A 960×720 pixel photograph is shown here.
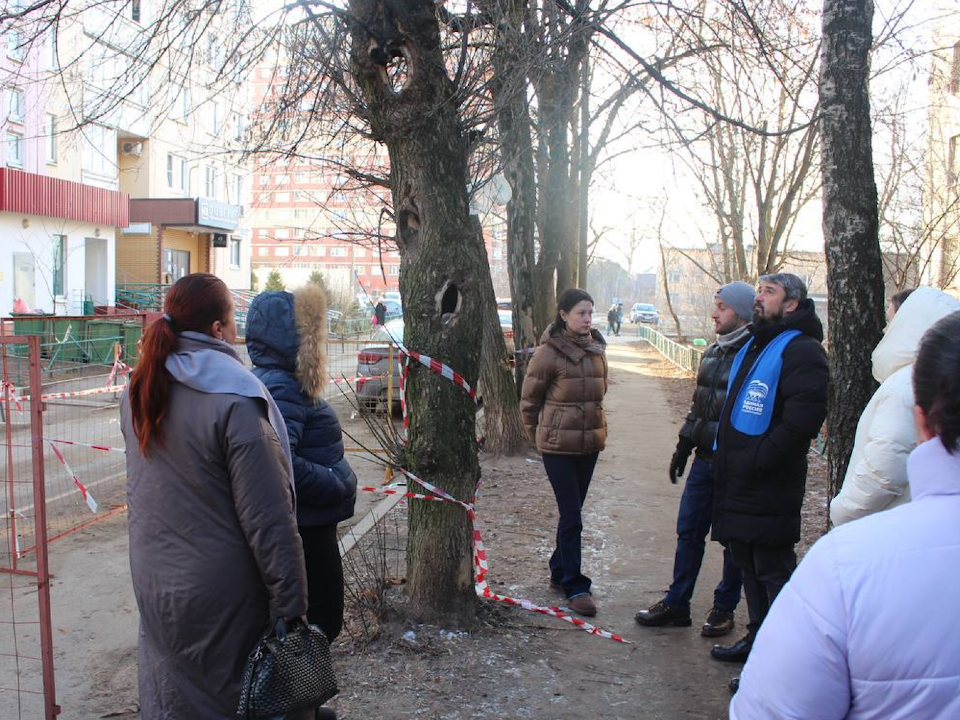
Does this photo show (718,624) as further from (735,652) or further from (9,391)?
(9,391)

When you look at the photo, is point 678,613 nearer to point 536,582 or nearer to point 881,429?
point 536,582

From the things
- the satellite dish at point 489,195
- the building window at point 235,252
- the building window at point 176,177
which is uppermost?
the building window at point 176,177

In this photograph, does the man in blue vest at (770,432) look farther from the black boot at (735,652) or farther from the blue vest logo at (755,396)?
the black boot at (735,652)

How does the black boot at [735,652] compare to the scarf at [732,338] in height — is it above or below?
below

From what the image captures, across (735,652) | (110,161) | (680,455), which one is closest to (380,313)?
(110,161)

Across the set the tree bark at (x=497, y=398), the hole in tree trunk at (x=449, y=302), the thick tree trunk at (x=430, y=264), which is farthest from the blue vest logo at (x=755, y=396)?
the tree bark at (x=497, y=398)

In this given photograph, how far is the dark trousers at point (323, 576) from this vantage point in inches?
152

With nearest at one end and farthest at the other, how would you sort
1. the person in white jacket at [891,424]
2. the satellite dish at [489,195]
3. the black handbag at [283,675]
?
the black handbag at [283,675] → the person in white jacket at [891,424] → the satellite dish at [489,195]

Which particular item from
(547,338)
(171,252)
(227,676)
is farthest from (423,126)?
(171,252)

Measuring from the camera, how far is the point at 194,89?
21.8 ft

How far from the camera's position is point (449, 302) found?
4.82 meters

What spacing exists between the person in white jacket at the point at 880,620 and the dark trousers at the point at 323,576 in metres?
2.70

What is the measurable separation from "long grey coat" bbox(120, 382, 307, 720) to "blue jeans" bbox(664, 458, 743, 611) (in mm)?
3029

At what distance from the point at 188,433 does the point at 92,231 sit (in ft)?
95.1
